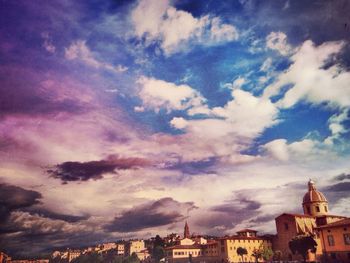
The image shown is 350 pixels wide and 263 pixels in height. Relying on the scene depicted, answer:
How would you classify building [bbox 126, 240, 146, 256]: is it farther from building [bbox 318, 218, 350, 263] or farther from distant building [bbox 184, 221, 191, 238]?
building [bbox 318, 218, 350, 263]

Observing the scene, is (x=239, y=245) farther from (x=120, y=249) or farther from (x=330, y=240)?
(x=120, y=249)

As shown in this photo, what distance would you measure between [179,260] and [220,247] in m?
16.0

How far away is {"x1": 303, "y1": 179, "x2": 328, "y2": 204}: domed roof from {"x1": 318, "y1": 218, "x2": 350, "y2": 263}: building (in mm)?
26103

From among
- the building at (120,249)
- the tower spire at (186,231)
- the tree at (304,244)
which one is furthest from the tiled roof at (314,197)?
the building at (120,249)

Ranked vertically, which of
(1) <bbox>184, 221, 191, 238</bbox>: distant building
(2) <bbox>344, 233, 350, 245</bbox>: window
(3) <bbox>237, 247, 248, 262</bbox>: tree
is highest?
(1) <bbox>184, 221, 191, 238</bbox>: distant building

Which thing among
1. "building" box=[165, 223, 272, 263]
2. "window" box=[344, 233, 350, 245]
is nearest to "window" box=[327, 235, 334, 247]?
"window" box=[344, 233, 350, 245]

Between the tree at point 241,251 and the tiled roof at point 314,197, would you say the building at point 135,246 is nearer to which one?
the tree at point 241,251

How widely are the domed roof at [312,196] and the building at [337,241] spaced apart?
26103mm

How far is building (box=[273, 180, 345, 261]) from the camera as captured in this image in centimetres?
8069

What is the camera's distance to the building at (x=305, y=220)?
80.7 m

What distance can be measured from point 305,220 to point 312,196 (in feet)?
32.5

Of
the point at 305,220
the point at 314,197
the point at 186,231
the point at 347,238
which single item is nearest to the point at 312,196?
the point at 314,197

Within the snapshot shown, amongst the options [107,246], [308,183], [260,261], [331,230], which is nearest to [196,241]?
[260,261]

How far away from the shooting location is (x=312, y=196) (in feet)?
295
